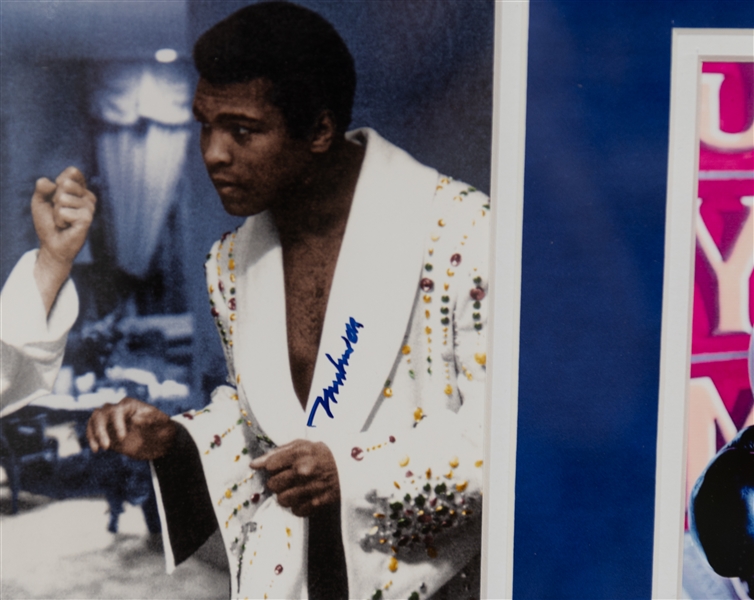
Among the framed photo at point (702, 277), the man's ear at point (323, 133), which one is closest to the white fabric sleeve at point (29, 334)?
the man's ear at point (323, 133)

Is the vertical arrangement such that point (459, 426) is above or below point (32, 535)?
above

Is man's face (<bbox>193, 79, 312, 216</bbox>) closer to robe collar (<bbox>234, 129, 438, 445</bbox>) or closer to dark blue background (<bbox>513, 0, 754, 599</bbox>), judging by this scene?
robe collar (<bbox>234, 129, 438, 445</bbox>)

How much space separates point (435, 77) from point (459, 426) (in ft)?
2.84

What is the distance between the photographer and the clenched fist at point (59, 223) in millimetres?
1510

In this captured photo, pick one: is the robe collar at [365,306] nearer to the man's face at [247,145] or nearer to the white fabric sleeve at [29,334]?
the man's face at [247,145]

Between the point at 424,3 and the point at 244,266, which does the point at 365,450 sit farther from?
the point at 424,3

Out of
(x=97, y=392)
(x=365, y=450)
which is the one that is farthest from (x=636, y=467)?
(x=97, y=392)

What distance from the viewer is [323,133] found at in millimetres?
1510

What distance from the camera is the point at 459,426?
1.52 meters

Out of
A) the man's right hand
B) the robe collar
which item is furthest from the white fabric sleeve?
the robe collar

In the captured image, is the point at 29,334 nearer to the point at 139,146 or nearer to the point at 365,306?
the point at 139,146

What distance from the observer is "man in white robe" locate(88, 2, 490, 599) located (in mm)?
1491

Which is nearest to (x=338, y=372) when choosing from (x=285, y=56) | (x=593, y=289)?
(x=593, y=289)

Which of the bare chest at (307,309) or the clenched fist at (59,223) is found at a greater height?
the clenched fist at (59,223)
